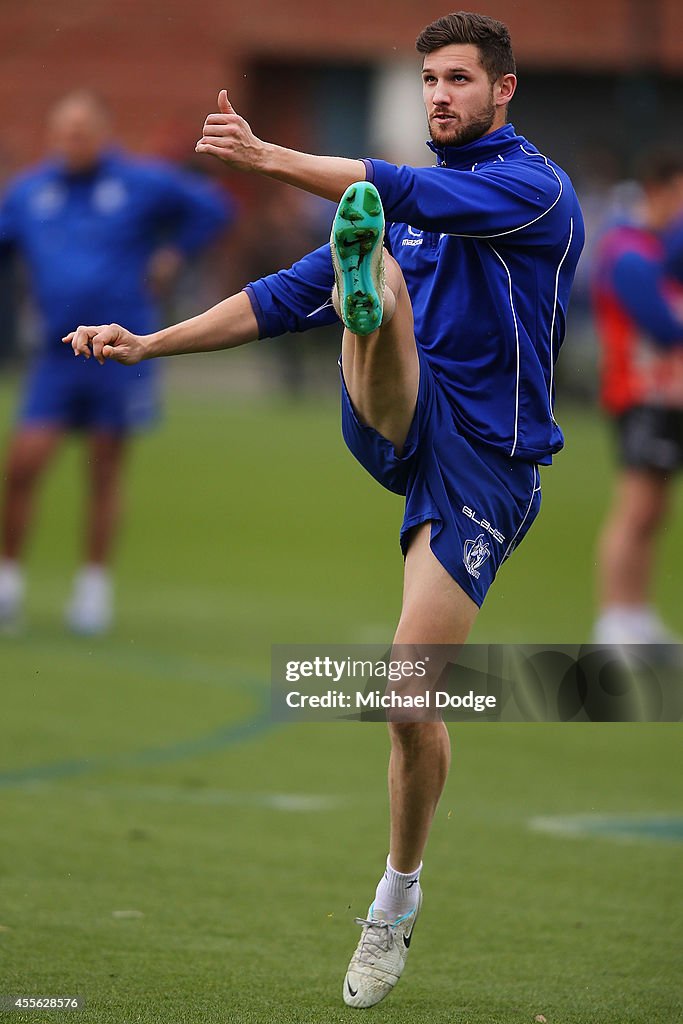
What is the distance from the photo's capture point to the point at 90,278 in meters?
8.82

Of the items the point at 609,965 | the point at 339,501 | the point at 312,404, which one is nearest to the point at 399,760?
the point at 609,965

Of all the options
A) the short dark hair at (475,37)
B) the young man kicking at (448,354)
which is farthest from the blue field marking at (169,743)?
the short dark hair at (475,37)

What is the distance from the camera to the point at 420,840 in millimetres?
4180

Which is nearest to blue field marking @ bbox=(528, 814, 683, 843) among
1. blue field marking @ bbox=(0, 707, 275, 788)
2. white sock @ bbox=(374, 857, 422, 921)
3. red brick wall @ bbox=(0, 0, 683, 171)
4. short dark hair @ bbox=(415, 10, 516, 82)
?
blue field marking @ bbox=(0, 707, 275, 788)

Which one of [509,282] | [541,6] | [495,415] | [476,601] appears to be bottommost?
[476,601]

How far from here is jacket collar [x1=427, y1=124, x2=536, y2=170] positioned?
13.5 ft

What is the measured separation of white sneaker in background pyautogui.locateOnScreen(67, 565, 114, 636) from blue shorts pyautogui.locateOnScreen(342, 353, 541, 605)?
488cm

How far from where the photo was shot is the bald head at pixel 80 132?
8.66 meters

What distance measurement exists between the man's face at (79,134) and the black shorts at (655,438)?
3.09m

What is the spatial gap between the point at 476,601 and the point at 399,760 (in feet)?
1.43

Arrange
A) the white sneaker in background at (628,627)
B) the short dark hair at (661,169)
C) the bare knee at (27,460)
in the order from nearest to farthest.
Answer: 1. the short dark hair at (661,169)
2. the white sneaker in background at (628,627)
3. the bare knee at (27,460)

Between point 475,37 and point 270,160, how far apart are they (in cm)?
72

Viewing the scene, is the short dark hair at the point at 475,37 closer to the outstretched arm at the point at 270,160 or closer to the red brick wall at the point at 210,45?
the outstretched arm at the point at 270,160

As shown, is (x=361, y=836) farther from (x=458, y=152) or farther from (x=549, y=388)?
(x=458, y=152)
